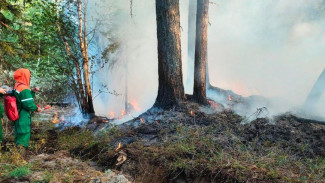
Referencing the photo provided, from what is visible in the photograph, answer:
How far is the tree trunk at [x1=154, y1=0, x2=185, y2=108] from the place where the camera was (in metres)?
7.60

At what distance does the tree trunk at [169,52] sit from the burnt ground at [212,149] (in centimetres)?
70

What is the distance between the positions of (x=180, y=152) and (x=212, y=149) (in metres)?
0.67

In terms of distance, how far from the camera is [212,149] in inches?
192

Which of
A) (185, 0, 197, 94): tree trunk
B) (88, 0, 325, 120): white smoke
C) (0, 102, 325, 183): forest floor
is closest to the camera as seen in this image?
(0, 102, 325, 183): forest floor

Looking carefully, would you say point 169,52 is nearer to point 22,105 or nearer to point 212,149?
point 212,149

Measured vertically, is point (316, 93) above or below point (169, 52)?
below

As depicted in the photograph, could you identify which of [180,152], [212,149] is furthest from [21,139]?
[212,149]

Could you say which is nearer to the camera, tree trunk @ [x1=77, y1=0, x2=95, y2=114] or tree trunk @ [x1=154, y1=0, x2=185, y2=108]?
tree trunk @ [x1=154, y1=0, x2=185, y2=108]

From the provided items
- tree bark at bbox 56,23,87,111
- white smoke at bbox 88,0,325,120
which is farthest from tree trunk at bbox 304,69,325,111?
tree bark at bbox 56,23,87,111

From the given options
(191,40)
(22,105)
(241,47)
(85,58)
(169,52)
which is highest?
(191,40)

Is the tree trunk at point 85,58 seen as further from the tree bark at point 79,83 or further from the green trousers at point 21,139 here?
the green trousers at point 21,139

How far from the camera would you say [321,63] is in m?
18.5

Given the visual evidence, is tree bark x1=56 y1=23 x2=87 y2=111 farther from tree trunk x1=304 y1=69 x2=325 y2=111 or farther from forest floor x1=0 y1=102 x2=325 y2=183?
tree trunk x1=304 y1=69 x2=325 y2=111

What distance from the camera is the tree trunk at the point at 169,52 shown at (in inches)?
299
